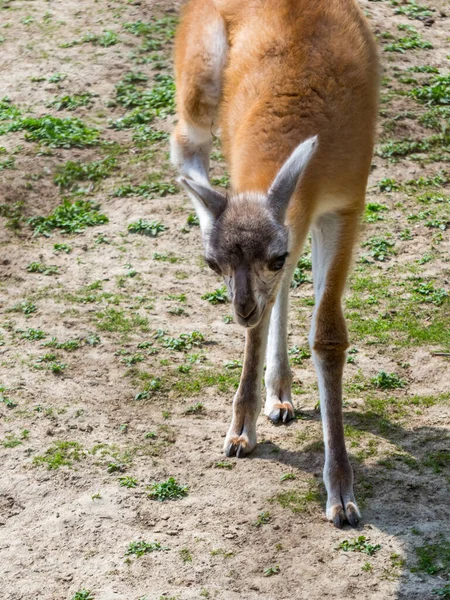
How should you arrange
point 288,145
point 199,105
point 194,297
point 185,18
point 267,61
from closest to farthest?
point 288,145
point 267,61
point 199,105
point 185,18
point 194,297

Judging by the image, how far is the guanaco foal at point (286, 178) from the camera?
507 centimetres

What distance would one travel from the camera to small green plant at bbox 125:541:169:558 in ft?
17.2

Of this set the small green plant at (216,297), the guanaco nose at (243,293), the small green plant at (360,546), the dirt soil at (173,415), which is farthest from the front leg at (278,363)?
the guanaco nose at (243,293)

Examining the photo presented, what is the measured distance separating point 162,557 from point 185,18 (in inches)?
162

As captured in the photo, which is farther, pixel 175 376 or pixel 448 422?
pixel 175 376

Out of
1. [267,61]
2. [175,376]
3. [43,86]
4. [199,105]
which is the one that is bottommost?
[175,376]

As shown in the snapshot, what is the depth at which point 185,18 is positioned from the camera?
7.46 metres

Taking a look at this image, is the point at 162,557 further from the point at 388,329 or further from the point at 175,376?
the point at 388,329

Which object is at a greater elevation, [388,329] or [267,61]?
[267,61]

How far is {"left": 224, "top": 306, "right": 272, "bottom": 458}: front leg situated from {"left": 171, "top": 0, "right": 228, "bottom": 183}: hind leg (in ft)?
3.70

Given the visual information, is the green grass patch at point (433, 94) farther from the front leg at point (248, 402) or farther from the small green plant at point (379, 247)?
the front leg at point (248, 402)

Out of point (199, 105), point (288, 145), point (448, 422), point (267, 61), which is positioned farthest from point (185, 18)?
point (448, 422)

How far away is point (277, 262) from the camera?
198 inches

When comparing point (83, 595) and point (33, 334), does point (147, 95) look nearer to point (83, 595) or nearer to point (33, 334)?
point (33, 334)
